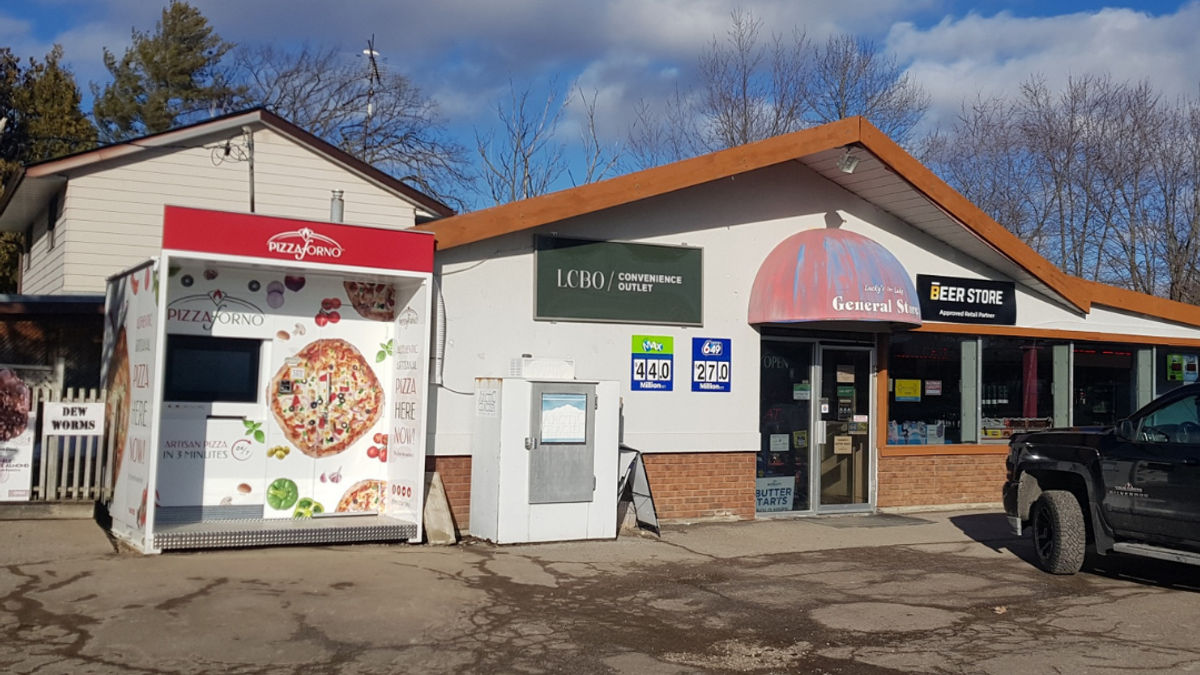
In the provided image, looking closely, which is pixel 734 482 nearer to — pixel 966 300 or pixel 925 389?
pixel 925 389

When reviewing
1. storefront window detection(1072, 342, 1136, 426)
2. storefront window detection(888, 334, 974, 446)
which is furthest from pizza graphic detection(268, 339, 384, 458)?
storefront window detection(1072, 342, 1136, 426)

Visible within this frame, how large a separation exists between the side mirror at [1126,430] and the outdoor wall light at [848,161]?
503cm

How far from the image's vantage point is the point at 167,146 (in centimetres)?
1722

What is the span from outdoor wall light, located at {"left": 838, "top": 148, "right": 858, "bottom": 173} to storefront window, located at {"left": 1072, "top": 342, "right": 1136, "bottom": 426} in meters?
5.60

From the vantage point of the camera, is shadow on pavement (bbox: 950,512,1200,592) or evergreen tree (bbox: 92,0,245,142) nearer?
shadow on pavement (bbox: 950,512,1200,592)

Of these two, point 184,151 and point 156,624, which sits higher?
point 184,151

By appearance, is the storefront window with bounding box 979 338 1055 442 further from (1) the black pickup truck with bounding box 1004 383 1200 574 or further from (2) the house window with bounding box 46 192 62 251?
(2) the house window with bounding box 46 192 62 251

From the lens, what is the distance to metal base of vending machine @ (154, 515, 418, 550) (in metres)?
9.77

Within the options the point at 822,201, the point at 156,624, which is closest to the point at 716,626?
the point at 156,624

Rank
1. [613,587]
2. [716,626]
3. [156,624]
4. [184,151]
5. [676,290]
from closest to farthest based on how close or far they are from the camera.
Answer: [156,624]
[716,626]
[613,587]
[676,290]
[184,151]

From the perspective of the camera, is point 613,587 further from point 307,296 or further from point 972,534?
point 972,534

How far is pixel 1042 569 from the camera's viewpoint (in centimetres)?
1098

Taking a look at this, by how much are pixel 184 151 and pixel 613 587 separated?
38.7 feet

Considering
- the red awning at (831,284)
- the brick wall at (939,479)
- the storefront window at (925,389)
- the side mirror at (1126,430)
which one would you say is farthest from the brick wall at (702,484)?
the side mirror at (1126,430)
